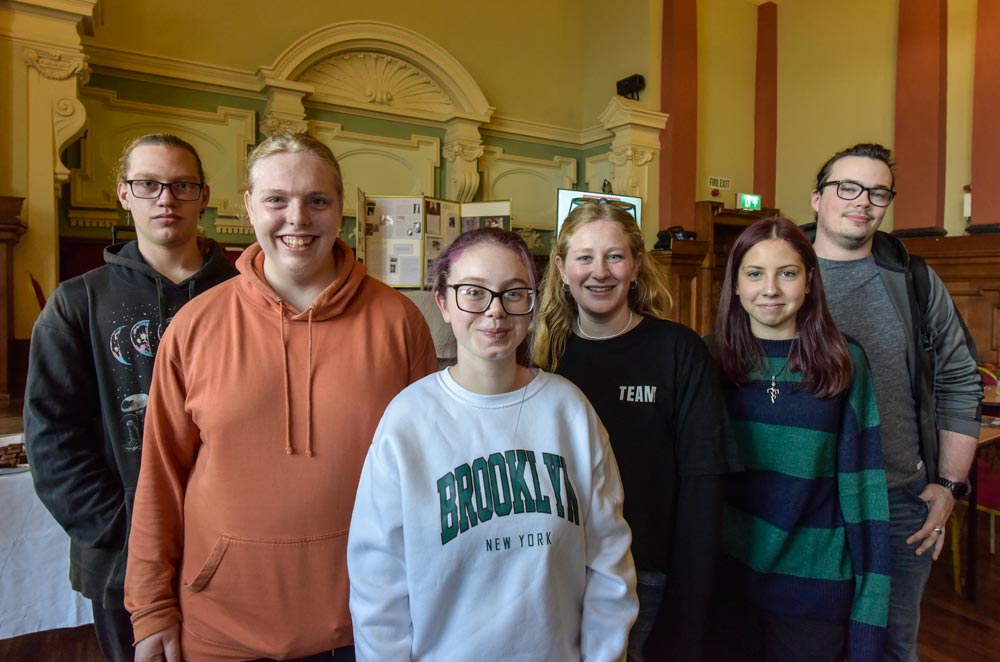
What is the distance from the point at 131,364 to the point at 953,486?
186cm

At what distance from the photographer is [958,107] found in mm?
5699

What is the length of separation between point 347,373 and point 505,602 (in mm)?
450

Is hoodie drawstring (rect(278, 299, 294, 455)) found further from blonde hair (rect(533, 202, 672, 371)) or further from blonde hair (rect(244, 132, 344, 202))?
blonde hair (rect(533, 202, 672, 371))

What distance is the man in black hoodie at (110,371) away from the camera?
122 cm

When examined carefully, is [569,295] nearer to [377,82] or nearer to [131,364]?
[131,364]

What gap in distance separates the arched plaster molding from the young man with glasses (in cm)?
495

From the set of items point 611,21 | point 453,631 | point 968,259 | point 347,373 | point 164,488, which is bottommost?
point 453,631

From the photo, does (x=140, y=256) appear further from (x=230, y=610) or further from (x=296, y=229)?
(x=230, y=610)

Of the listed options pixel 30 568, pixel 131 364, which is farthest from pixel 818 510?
pixel 30 568

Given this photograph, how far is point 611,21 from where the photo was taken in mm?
6988

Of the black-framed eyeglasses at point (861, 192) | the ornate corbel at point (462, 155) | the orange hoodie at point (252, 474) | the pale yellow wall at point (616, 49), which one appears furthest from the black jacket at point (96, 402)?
the pale yellow wall at point (616, 49)

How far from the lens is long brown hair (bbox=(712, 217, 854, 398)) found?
1.28 metres

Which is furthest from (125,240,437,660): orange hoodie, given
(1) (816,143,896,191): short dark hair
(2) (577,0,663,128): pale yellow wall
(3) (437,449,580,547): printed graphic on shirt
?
(2) (577,0,663,128): pale yellow wall

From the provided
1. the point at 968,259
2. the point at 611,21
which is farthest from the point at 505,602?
the point at 611,21
